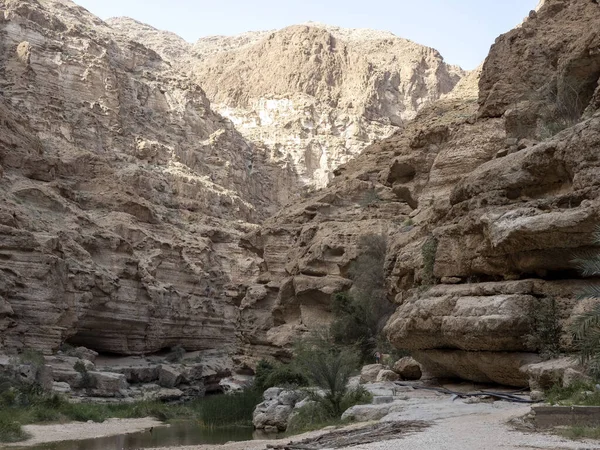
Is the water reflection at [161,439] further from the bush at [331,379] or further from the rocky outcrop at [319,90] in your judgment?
the rocky outcrop at [319,90]

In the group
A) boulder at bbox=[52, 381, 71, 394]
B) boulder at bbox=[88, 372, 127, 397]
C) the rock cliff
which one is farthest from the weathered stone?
boulder at bbox=[88, 372, 127, 397]

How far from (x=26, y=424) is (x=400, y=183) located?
17.9 metres

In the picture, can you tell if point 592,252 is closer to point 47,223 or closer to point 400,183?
point 400,183

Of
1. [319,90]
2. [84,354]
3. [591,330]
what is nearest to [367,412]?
[591,330]

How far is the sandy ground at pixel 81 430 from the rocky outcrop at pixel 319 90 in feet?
235

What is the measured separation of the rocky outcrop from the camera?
102 metres

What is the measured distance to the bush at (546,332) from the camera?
13.3 metres

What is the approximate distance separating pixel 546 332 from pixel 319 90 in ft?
325

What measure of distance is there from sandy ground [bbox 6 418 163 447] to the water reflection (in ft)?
2.07

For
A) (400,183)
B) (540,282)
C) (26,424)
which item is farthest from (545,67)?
(26,424)

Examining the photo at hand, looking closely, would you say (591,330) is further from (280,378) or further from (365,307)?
(365,307)

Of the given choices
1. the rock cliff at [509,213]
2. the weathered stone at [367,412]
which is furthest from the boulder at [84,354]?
the weathered stone at [367,412]

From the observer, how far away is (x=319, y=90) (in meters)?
110

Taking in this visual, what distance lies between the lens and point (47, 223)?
4528cm
